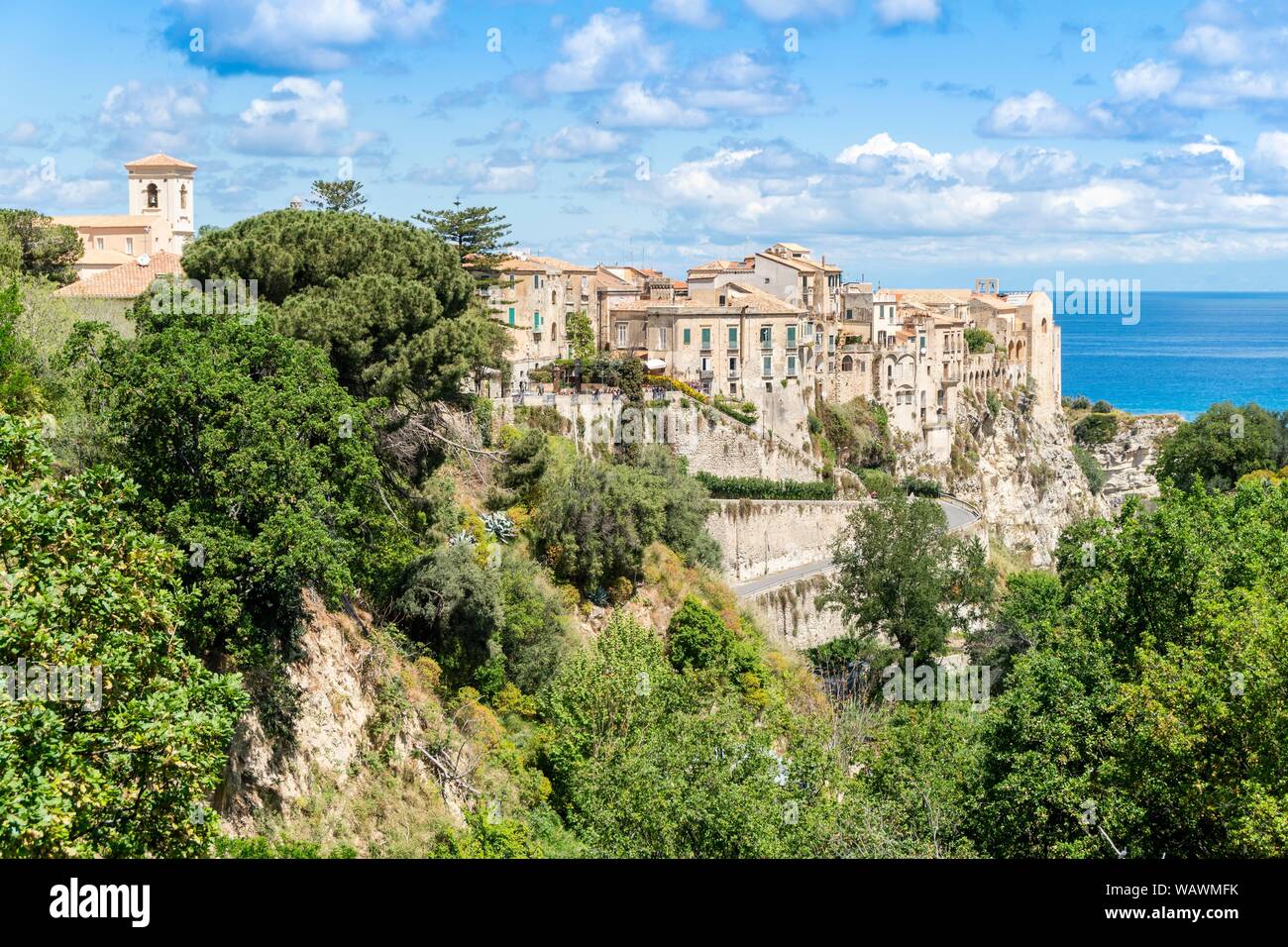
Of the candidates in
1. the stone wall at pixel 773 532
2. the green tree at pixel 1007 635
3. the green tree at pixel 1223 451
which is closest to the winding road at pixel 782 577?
the stone wall at pixel 773 532

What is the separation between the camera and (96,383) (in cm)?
2194

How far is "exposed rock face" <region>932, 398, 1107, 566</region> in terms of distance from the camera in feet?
261

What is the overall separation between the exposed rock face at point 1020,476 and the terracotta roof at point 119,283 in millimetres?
42239

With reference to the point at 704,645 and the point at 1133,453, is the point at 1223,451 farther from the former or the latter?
the point at 1133,453

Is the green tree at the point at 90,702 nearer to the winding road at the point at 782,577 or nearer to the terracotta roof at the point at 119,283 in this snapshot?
the terracotta roof at the point at 119,283

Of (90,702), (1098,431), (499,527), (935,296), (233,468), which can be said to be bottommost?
(90,702)

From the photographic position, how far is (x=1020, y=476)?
8625 cm

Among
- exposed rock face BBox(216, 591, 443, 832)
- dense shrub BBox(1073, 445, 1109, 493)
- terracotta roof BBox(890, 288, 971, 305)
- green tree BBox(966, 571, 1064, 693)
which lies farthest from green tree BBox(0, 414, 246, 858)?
dense shrub BBox(1073, 445, 1109, 493)

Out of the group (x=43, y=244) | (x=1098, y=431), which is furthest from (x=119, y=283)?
(x=1098, y=431)

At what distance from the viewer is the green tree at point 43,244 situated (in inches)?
1970

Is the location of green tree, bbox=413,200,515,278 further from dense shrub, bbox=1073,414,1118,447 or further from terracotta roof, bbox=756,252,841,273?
dense shrub, bbox=1073,414,1118,447

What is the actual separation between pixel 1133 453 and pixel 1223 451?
139 ft
